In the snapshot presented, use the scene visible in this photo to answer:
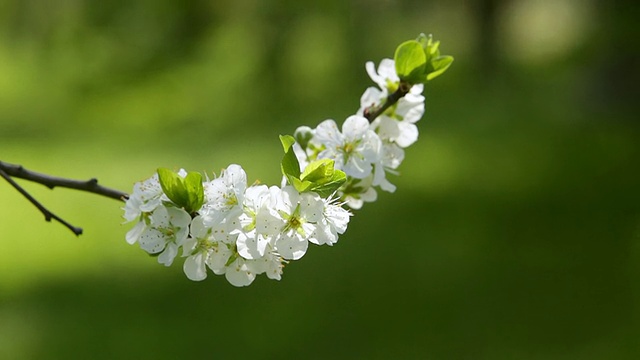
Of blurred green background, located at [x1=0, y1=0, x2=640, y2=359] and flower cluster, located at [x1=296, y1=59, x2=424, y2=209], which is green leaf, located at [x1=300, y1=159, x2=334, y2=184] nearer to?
flower cluster, located at [x1=296, y1=59, x2=424, y2=209]

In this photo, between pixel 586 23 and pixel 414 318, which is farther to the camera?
pixel 586 23

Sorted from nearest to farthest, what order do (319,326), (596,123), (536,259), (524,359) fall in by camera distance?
(524,359) < (319,326) < (536,259) < (596,123)

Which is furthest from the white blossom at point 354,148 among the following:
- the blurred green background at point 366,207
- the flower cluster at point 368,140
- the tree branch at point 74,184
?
the blurred green background at point 366,207

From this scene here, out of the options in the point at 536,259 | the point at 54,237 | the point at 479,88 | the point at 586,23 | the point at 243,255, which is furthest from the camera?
the point at 586,23

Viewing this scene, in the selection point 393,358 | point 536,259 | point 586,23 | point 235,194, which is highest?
point 586,23

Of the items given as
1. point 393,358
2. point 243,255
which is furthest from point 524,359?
point 243,255

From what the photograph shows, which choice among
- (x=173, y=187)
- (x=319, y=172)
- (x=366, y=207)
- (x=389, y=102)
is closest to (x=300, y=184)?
(x=319, y=172)

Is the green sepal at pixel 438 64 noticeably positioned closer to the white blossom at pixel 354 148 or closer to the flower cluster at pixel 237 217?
the white blossom at pixel 354 148

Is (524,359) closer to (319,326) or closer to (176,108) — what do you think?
(319,326)
